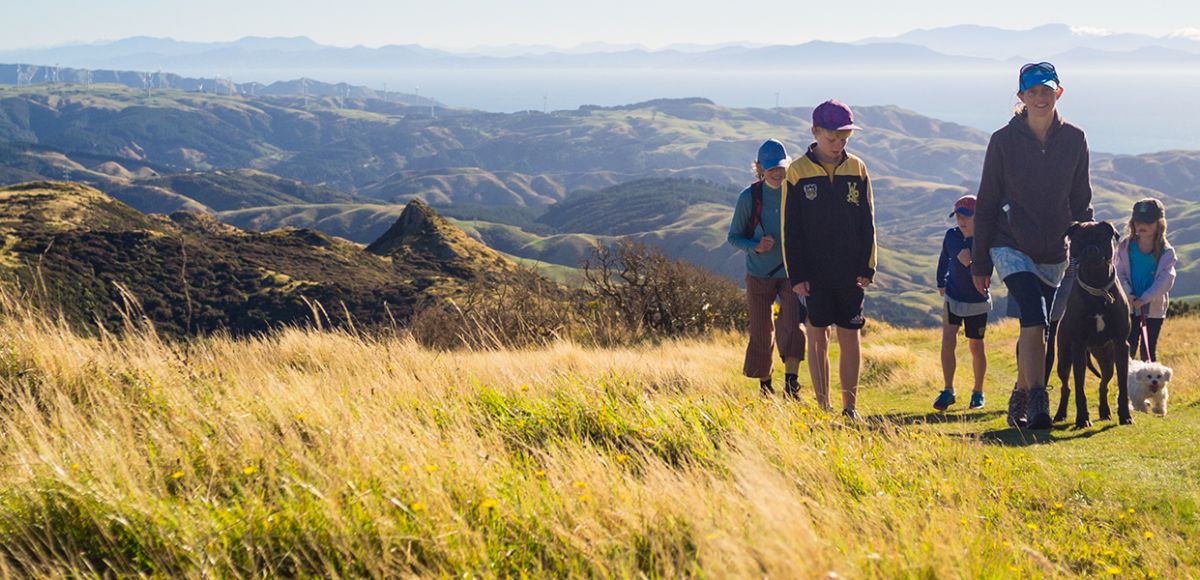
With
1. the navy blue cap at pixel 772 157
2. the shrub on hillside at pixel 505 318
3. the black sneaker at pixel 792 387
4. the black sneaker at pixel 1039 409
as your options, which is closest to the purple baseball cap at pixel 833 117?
the navy blue cap at pixel 772 157

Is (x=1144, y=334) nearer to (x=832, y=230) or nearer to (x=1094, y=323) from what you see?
(x=1094, y=323)

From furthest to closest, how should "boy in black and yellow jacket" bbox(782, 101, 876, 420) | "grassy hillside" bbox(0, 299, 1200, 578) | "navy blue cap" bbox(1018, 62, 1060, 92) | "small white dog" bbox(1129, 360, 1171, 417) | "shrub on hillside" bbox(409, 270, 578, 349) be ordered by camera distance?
"shrub on hillside" bbox(409, 270, 578, 349) < "small white dog" bbox(1129, 360, 1171, 417) < "boy in black and yellow jacket" bbox(782, 101, 876, 420) < "navy blue cap" bbox(1018, 62, 1060, 92) < "grassy hillside" bbox(0, 299, 1200, 578)

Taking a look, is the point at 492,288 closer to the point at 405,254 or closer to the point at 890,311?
the point at 405,254

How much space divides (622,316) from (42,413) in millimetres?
11293

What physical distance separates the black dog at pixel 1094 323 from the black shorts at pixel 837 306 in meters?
1.59

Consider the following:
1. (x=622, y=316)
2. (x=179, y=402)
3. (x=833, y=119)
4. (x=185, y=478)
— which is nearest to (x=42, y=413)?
(x=179, y=402)

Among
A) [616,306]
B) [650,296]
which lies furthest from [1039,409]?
[616,306]

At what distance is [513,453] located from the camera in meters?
4.30

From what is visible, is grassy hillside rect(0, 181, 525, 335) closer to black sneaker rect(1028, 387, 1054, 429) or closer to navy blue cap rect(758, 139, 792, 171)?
navy blue cap rect(758, 139, 792, 171)

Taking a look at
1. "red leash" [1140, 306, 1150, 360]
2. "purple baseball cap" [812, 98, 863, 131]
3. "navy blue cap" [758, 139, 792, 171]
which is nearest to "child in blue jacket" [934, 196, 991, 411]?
"red leash" [1140, 306, 1150, 360]

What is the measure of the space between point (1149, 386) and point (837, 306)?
10.5ft

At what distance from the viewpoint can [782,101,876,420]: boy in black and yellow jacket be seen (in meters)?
6.48

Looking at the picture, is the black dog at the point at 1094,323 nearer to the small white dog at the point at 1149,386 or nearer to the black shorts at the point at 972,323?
the small white dog at the point at 1149,386

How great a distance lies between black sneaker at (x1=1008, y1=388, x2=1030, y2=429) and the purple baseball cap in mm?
2450
